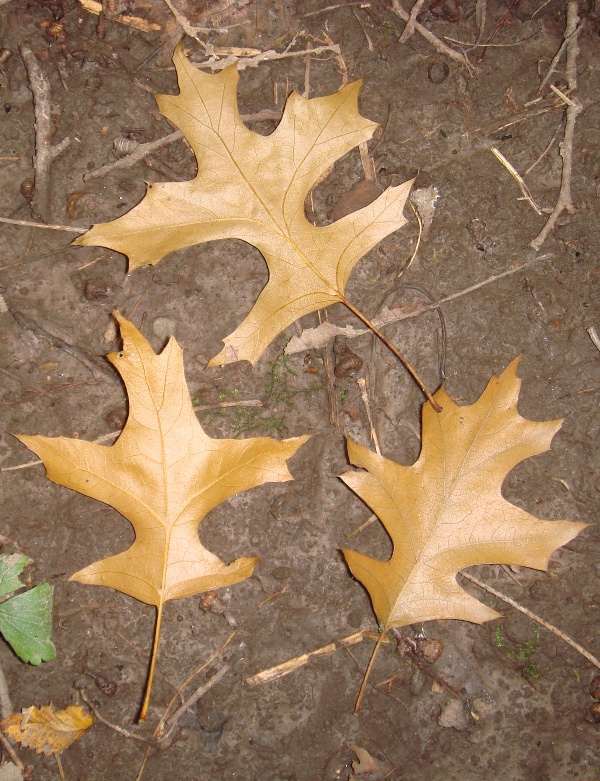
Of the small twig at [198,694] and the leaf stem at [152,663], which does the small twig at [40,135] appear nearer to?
the leaf stem at [152,663]

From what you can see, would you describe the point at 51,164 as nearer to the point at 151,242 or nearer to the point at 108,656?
the point at 151,242

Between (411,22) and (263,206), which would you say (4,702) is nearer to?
(263,206)

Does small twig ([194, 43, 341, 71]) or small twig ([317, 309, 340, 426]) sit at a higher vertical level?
small twig ([194, 43, 341, 71])

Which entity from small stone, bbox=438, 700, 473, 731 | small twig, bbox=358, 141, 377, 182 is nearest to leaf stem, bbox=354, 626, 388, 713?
small stone, bbox=438, 700, 473, 731

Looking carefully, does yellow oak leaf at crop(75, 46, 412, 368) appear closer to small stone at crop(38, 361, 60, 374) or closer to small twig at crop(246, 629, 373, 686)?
small stone at crop(38, 361, 60, 374)

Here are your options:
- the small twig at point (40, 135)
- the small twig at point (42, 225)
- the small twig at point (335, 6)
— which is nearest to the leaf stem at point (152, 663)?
the small twig at point (42, 225)

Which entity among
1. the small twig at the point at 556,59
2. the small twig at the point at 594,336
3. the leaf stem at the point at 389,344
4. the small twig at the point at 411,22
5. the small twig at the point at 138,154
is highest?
the small twig at the point at 411,22

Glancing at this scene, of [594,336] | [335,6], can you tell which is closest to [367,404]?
[594,336]
